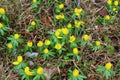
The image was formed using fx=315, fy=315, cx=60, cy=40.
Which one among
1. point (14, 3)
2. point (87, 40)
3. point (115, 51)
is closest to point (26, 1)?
point (14, 3)

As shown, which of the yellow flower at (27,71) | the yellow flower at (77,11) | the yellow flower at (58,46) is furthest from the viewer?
the yellow flower at (77,11)

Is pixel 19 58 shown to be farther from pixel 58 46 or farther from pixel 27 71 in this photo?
pixel 58 46

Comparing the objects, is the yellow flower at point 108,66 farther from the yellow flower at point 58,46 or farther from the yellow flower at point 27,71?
the yellow flower at point 27,71

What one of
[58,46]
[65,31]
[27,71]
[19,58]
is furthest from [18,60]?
[65,31]

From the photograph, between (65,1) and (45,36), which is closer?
(45,36)

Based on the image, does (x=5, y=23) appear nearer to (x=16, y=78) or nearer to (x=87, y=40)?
(x=16, y=78)

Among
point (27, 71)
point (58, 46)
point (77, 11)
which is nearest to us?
point (27, 71)

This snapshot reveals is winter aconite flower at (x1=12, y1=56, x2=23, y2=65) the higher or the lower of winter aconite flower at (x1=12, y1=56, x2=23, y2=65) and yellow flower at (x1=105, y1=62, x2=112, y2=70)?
the higher

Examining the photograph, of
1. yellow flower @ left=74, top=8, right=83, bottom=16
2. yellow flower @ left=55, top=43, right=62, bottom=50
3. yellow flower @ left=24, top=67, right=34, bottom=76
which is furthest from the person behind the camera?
yellow flower @ left=74, top=8, right=83, bottom=16

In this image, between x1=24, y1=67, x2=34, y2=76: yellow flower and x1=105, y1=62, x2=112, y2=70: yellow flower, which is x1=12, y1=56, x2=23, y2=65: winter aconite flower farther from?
x1=105, y1=62, x2=112, y2=70: yellow flower

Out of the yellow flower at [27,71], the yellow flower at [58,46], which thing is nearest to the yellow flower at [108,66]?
the yellow flower at [58,46]

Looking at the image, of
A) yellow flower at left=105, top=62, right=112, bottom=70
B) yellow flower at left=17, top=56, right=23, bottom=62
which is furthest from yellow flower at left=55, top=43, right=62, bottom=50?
yellow flower at left=105, top=62, right=112, bottom=70
